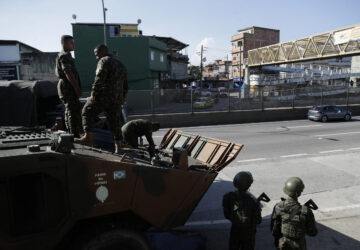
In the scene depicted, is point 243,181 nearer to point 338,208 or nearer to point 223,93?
point 338,208

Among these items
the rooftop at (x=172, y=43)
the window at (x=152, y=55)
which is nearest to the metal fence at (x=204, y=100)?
the window at (x=152, y=55)

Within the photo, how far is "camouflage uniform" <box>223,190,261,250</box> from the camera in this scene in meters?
3.42

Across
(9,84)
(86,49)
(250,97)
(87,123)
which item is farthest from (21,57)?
(87,123)

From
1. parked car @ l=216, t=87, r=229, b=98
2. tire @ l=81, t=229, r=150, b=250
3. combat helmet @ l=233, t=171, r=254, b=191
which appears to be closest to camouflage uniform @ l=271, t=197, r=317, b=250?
combat helmet @ l=233, t=171, r=254, b=191

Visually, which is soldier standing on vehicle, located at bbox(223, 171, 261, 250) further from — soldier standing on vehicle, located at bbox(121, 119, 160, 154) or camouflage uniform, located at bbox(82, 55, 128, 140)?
soldier standing on vehicle, located at bbox(121, 119, 160, 154)

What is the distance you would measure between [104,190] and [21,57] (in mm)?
39494

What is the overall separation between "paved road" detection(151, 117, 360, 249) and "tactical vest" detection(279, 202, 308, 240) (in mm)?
1137

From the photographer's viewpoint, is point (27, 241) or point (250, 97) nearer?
point (27, 241)

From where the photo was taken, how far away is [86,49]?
1337 inches

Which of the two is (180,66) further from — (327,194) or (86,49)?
(327,194)

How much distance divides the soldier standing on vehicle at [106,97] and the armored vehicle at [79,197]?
758 mm

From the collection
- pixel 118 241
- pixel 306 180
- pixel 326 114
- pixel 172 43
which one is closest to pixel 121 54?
pixel 172 43

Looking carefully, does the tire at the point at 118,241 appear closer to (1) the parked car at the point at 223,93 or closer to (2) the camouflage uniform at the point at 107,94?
(2) the camouflage uniform at the point at 107,94

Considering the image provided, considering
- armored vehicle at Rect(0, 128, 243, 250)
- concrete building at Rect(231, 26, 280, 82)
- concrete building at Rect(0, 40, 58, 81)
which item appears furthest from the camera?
concrete building at Rect(231, 26, 280, 82)
